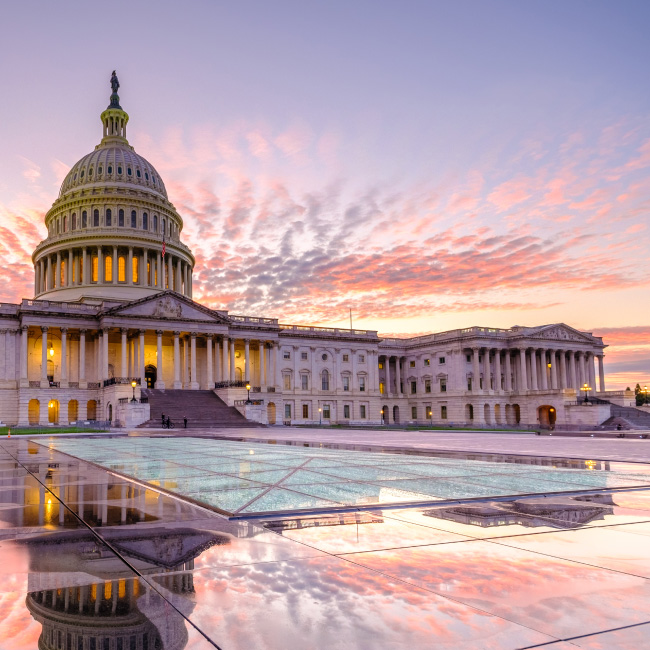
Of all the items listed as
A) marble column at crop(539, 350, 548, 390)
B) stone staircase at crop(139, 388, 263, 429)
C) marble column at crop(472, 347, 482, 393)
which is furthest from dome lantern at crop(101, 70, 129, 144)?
marble column at crop(539, 350, 548, 390)

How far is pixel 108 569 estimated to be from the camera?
19.2 feet

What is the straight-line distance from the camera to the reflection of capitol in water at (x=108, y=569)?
429cm

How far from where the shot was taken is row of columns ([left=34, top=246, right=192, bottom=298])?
10994 centimetres

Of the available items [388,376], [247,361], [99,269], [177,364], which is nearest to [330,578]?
[177,364]

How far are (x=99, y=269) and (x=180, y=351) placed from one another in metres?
21.3

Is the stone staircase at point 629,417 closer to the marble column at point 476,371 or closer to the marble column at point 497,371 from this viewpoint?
the marble column at point 497,371

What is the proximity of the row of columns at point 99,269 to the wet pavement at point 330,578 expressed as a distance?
10641cm

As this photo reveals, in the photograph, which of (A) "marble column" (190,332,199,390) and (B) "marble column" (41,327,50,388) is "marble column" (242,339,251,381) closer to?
(A) "marble column" (190,332,199,390)

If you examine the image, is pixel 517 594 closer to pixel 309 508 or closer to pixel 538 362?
pixel 309 508

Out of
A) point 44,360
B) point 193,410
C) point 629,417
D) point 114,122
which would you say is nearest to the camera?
point 193,410

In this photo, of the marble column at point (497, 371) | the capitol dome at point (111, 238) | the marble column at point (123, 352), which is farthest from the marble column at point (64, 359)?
the marble column at point (497, 371)

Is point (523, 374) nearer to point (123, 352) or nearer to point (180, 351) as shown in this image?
point (180, 351)

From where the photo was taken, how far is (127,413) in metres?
72.4

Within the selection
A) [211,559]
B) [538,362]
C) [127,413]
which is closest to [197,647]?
[211,559]
